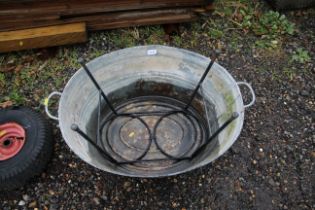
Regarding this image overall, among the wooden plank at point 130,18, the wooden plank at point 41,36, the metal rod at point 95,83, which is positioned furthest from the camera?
the wooden plank at point 130,18

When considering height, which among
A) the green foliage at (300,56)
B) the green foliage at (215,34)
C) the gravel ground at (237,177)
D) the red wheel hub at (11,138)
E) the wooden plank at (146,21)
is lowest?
the gravel ground at (237,177)

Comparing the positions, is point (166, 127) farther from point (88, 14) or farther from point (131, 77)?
point (88, 14)

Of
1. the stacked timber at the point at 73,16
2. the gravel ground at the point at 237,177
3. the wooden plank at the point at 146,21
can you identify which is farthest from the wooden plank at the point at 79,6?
the gravel ground at the point at 237,177

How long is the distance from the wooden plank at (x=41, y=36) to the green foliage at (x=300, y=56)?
1.87 m

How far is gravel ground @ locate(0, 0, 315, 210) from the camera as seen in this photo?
255 centimetres

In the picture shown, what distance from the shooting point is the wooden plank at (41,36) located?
9.97 ft

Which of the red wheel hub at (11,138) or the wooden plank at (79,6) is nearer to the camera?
the red wheel hub at (11,138)

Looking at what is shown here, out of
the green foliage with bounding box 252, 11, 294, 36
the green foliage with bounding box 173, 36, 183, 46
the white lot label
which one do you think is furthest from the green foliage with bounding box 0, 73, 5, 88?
the green foliage with bounding box 252, 11, 294, 36

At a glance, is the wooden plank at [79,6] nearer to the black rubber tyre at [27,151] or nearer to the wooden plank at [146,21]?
the wooden plank at [146,21]

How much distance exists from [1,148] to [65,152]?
1.45 feet

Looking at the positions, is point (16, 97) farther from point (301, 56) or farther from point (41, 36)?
point (301, 56)

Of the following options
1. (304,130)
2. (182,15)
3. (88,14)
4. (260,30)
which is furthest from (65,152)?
(260,30)

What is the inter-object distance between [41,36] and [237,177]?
191 centimetres

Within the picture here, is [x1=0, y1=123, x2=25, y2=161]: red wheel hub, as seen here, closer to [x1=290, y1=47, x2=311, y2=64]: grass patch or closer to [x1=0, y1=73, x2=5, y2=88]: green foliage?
[x1=0, y1=73, x2=5, y2=88]: green foliage
